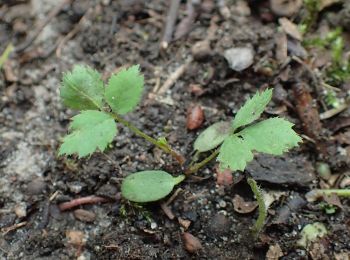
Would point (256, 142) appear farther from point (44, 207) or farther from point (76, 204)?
point (44, 207)

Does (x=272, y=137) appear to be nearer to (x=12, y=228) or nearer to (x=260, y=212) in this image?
(x=260, y=212)

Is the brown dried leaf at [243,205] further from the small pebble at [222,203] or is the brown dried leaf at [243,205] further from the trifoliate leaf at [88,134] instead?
the trifoliate leaf at [88,134]

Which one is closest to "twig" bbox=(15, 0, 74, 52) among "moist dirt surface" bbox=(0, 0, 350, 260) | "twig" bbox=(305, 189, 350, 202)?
"moist dirt surface" bbox=(0, 0, 350, 260)

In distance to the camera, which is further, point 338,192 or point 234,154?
point 338,192

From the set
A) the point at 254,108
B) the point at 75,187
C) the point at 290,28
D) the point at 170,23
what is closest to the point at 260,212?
the point at 254,108

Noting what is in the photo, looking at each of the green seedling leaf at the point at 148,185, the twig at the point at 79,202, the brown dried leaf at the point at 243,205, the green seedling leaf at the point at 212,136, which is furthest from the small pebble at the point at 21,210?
the brown dried leaf at the point at 243,205

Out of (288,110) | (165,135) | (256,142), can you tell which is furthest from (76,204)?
(288,110)

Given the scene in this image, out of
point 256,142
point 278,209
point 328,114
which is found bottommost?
point 278,209
